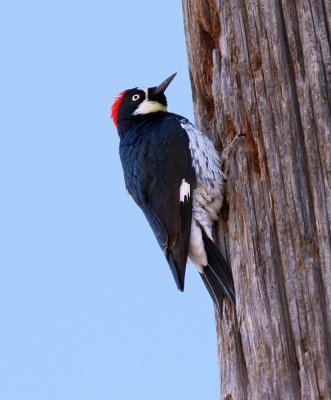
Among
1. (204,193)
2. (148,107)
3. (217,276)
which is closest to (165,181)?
(204,193)

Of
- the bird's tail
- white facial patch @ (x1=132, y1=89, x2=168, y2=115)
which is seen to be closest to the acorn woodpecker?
the bird's tail

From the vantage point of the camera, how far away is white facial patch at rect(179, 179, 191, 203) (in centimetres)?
418

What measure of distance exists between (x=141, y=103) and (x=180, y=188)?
1099 mm

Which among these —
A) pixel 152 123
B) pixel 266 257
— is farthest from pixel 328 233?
pixel 152 123

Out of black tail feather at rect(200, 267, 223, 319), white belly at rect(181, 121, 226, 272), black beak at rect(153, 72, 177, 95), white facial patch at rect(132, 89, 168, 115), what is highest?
black beak at rect(153, 72, 177, 95)

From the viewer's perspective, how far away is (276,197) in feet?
10.9

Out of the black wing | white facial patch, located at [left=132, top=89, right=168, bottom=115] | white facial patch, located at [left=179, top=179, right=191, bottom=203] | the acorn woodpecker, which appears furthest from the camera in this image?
white facial patch, located at [left=132, top=89, right=168, bottom=115]

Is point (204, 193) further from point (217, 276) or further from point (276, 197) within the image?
point (276, 197)

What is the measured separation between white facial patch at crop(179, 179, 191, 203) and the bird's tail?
36 centimetres

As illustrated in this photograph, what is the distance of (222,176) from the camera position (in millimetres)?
3994

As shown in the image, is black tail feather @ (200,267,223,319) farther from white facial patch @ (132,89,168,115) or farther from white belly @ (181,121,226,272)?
white facial patch @ (132,89,168,115)

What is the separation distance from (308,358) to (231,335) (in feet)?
1.69

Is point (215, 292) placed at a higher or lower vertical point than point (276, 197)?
lower

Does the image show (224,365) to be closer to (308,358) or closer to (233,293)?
(233,293)
